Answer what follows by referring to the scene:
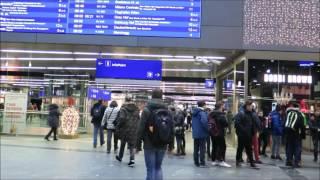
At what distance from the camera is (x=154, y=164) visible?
7.68 m

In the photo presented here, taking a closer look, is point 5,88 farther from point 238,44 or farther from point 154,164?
point 154,164

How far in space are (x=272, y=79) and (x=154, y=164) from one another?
10.2m

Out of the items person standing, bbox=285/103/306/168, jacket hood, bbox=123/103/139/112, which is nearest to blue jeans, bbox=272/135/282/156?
person standing, bbox=285/103/306/168

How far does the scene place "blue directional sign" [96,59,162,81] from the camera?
16781 millimetres

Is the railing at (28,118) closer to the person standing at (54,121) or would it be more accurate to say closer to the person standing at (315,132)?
the person standing at (54,121)

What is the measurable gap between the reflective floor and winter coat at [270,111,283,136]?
0.87 metres

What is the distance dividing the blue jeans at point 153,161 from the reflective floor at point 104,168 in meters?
2.13

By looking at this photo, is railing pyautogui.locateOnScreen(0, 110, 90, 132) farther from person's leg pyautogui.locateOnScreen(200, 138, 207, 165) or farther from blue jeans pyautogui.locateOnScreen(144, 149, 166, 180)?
blue jeans pyautogui.locateOnScreen(144, 149, 166, 180)

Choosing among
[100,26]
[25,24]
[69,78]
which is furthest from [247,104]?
[69,78]

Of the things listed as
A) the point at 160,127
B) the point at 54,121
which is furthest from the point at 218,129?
the point at 54,121

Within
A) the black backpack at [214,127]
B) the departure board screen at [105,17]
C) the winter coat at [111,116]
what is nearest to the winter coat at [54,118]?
the departure board screen at [105,17]

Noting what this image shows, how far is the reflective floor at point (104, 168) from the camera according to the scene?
10.1m

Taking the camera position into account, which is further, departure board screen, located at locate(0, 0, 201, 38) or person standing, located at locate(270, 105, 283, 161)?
departure board screen, located at locate(0, 0, 201, 38)

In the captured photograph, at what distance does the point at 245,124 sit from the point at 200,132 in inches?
45.1
